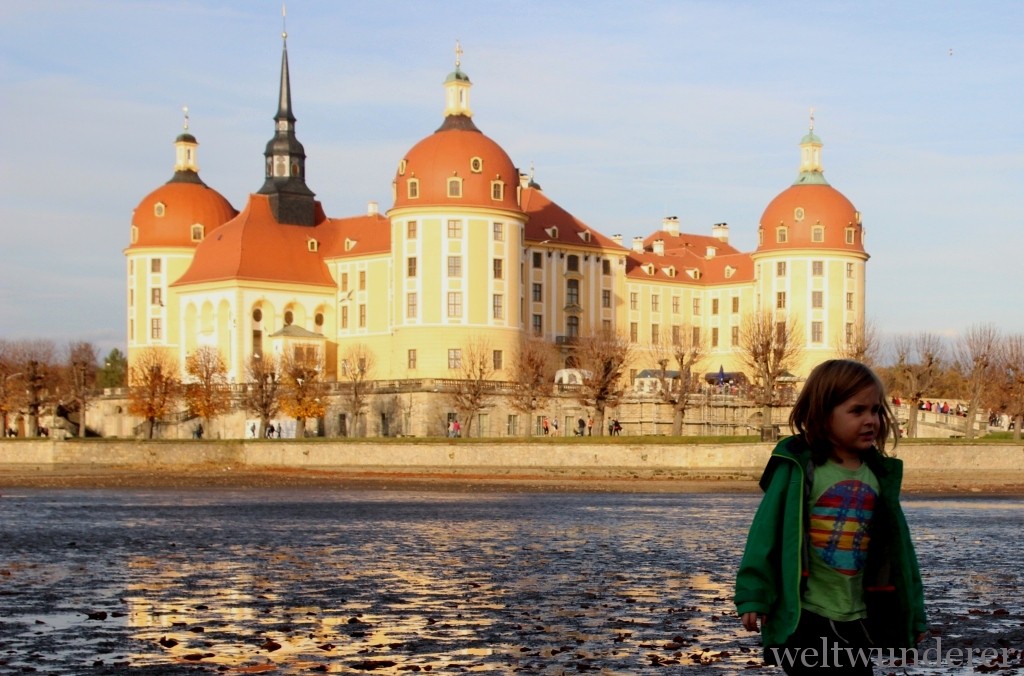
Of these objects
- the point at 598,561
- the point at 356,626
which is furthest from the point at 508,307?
the point at 356,626

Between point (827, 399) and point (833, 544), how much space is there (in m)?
0.62

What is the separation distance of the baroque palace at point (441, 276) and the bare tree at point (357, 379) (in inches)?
25.3

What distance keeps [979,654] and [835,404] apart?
6382mm

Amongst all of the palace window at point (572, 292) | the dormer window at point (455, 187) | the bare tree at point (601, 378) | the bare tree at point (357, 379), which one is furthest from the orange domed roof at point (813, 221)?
the bare tree at point (357, 379)

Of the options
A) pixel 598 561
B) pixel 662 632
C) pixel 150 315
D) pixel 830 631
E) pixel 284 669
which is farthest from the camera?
pixel 150 315

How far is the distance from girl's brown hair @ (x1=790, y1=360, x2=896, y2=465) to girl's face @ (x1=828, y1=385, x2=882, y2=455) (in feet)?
0.06

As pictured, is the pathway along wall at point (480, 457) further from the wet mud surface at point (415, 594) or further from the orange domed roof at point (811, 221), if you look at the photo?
the orange domed roof at point (811, 221)

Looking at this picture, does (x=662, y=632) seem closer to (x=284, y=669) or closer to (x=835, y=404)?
(x=284, y=669)

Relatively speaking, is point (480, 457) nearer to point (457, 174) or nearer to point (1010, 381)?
point (1010, 381)

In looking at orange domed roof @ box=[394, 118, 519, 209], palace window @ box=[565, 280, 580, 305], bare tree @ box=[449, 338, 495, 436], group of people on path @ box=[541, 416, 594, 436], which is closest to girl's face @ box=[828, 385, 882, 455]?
group of people on path @ box=[541, 416, 594, 436]

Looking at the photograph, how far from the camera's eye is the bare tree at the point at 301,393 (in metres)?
85.1

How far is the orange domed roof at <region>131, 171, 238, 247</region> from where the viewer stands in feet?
376

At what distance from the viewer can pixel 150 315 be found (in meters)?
113

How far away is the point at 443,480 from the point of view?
60.3m
